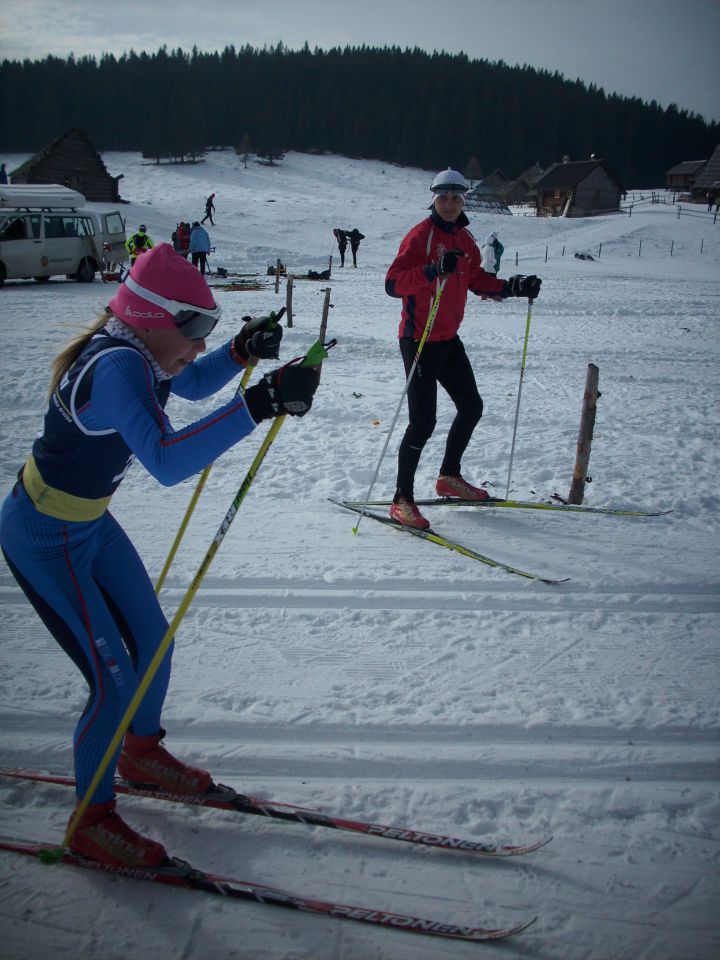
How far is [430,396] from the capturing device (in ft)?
14.2

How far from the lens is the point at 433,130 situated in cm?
7731

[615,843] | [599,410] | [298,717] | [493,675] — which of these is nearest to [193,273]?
[298,717]

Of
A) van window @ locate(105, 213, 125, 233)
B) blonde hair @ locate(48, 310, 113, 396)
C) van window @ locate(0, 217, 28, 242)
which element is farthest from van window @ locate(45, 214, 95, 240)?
blonde hair @ locate(48, 310, 113, 396)

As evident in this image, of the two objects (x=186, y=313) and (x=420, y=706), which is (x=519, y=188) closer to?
(x=420, y=706)

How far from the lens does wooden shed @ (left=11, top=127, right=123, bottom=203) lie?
35.3 metres

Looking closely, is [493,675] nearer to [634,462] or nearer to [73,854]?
[73,854]

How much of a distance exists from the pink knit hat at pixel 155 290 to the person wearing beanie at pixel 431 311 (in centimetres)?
223

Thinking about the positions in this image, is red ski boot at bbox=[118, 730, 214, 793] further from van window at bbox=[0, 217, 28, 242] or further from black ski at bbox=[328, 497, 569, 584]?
van window at bbox=[0, 217, 28, 242]

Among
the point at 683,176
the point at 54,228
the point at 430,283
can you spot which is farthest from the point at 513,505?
the point at 683,176

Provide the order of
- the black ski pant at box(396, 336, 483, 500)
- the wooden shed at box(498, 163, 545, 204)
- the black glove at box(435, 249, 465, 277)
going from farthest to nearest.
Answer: the wooden shed at box(498, 163, 545, 204) < the black ski pant at box(396, 336, 483, 500) < the black glove at box(435, 249, 465, 277)

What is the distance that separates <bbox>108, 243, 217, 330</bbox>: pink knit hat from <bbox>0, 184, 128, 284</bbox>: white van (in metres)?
16.0

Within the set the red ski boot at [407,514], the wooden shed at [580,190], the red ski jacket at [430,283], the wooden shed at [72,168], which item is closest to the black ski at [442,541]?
the red ski boot at [407,514]

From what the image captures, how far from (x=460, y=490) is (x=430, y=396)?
87cm

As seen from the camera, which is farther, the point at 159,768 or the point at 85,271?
the point at 85,271
